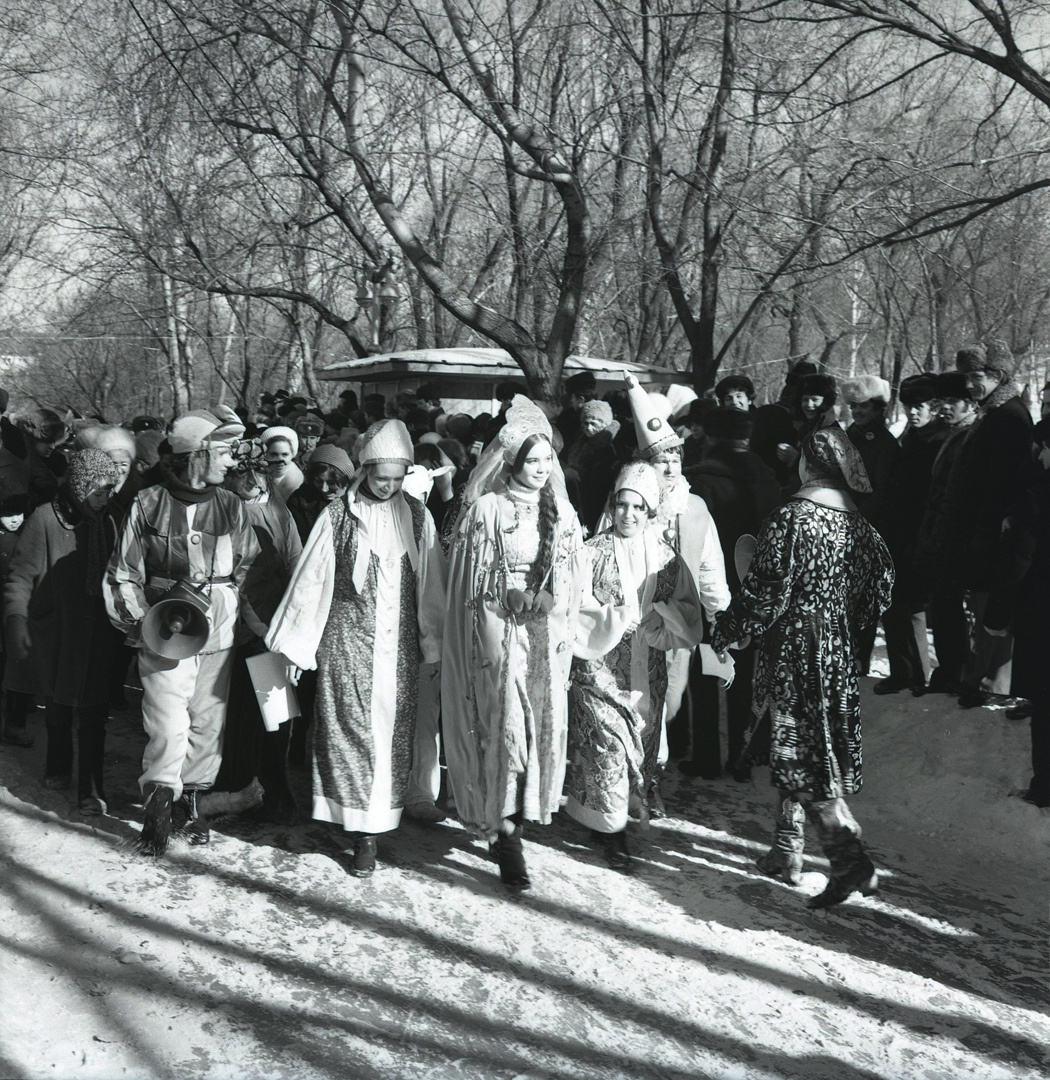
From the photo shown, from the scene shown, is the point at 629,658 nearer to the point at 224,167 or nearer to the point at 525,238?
the point at 224,167

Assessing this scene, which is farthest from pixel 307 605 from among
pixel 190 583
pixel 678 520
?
pixel 678 520

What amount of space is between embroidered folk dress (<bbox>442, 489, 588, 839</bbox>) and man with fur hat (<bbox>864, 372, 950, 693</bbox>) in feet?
8.00

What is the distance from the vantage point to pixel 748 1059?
11.4ft

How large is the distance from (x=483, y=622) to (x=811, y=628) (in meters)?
1.32

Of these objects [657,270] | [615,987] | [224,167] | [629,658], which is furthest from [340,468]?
[657,270]

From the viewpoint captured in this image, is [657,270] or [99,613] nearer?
[99,613]

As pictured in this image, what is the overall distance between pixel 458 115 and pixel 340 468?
676cm

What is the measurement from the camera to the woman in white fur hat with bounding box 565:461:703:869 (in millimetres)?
4816

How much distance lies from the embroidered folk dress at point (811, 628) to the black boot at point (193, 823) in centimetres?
237

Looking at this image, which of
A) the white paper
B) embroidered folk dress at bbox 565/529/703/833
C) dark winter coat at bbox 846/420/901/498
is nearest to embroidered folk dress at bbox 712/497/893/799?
embroidered folk dress at bbox 565/529/703/833

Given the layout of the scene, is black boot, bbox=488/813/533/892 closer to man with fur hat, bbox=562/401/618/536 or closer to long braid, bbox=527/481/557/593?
long braid, bbox=527/481/557/593

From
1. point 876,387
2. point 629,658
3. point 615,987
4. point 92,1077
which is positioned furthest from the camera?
point 876,387

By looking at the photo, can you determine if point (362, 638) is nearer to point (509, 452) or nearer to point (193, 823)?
point (509, 452)

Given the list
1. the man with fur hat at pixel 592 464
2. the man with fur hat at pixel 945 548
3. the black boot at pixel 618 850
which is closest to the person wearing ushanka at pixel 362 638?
the black boot at pixel 618 850
